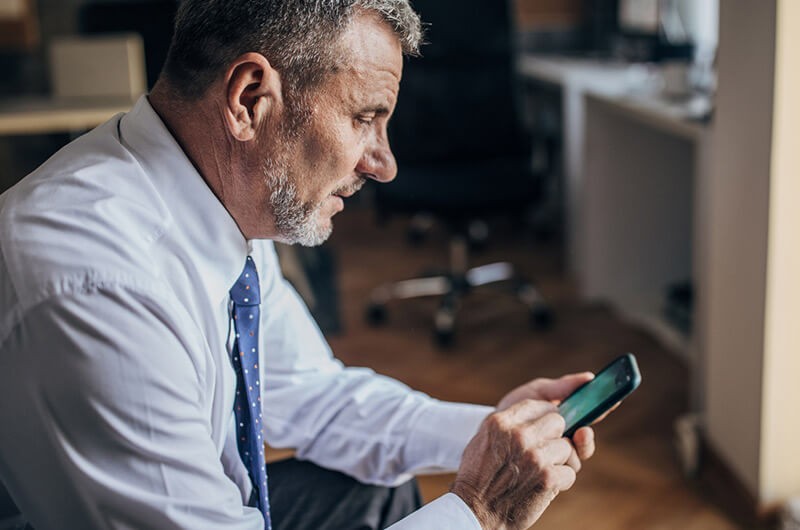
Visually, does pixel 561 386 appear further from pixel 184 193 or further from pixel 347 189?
pixel 184 193

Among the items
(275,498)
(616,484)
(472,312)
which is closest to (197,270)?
(275,498)

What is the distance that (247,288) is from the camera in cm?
94

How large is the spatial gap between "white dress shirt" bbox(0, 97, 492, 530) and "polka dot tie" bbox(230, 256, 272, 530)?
0.01 meters

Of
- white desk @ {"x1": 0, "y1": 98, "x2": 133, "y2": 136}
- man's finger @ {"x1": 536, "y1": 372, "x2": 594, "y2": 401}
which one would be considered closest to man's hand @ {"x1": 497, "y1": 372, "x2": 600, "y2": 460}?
man's finger @ {"x1": 536, "y1": 372, "x2": 594, "y2": 401}

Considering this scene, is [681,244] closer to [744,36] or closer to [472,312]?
[472,312]

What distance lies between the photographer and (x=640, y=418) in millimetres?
2193

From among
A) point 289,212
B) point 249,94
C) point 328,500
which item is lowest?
point 328,500

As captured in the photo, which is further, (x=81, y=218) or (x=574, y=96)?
(x=574, y=96)

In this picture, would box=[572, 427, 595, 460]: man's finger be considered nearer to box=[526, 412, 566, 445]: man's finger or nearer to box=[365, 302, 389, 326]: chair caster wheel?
box=[526, 412, 566, 445]: man's finger

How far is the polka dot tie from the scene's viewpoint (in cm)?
91

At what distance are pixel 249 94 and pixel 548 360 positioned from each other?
188 cm

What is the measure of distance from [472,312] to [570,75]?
34.9 inches

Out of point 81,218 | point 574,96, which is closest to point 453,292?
point 574,96

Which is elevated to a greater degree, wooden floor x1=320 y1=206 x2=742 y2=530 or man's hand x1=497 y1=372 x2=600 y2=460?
man's hand x1=497 y1=372 x2=600 y2=460
